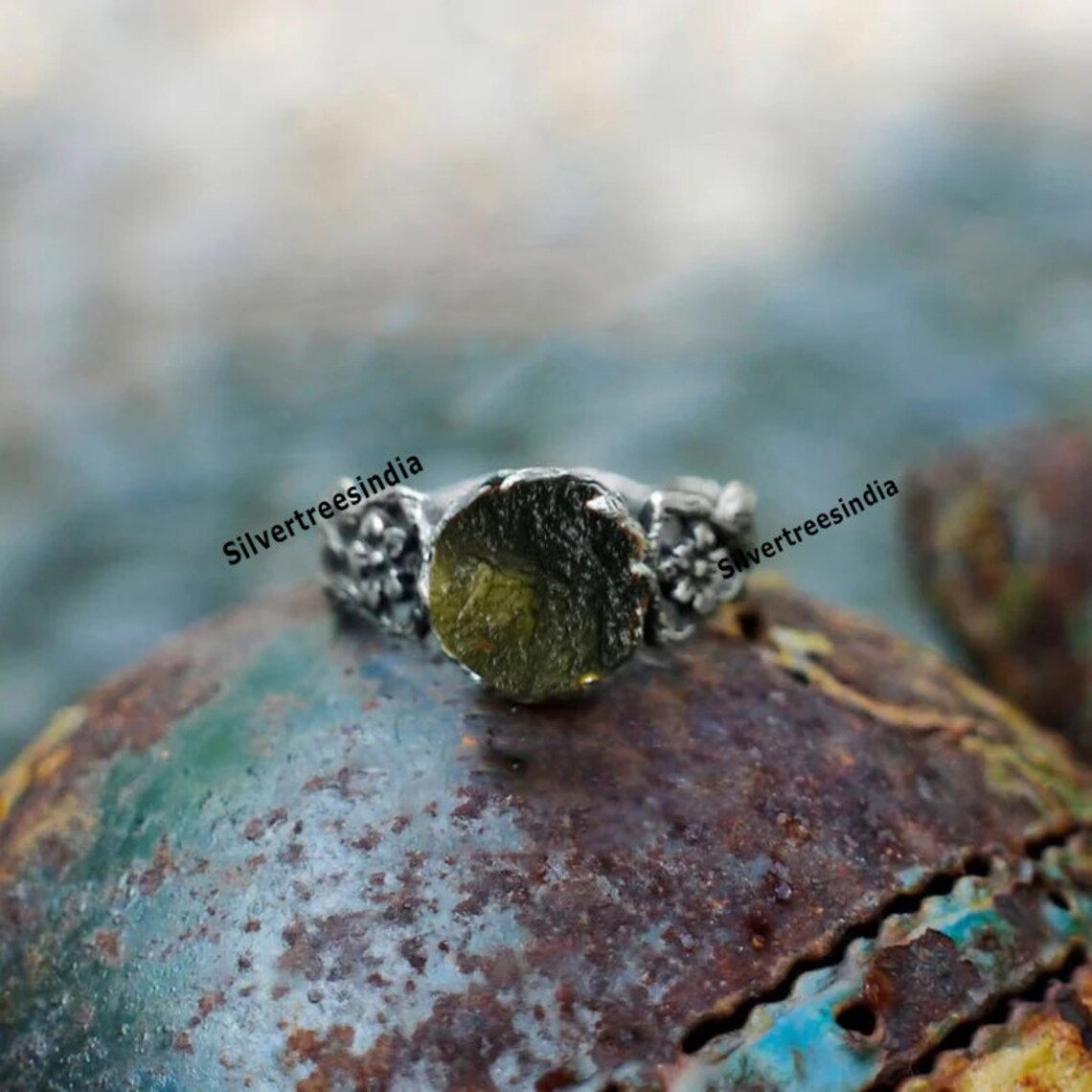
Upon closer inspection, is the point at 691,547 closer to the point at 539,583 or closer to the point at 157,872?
the point at 539,583

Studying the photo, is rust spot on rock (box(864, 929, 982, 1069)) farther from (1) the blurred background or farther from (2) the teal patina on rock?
(1) the blurred background

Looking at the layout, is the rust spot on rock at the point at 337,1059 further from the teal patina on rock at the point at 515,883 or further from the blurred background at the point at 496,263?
the blurred background at the point at 496,263

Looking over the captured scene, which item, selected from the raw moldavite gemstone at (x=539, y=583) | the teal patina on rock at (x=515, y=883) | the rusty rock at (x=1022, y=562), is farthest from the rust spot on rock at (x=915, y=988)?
the rusty rock at (x=1022, y=562)

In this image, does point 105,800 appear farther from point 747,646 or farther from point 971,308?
point 971,308

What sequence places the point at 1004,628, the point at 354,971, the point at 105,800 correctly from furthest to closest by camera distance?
1. the point at 1004,628
2. the point at 105,800
3. the point at 354,971

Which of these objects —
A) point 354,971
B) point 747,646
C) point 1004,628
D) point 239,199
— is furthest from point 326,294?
point 354,971

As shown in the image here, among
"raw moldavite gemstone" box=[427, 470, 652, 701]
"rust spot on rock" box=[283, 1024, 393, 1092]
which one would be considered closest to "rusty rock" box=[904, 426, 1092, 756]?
"raw moldavite gemstone" box=[427, 470, 652, 701]

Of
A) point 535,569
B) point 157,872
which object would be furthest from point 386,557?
point 157,872
